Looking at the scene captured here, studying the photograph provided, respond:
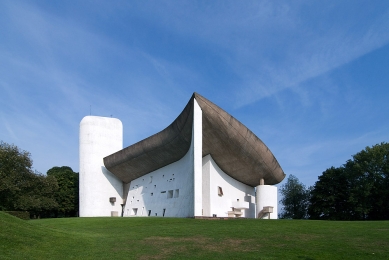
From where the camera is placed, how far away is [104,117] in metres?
41.9

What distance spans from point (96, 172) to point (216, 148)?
16.2 m

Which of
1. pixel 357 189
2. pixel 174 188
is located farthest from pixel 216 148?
pixel 357 189

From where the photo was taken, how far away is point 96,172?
39.6 meters

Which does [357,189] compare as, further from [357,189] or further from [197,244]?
[197,244]

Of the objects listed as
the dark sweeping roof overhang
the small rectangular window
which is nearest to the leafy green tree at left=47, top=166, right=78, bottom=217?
the dark sweeping roof overhang

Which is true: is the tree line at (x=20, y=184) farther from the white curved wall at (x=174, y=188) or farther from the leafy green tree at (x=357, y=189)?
the leafy green tree at (x=357, y=189)

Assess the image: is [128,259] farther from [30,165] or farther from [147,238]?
[30,165]

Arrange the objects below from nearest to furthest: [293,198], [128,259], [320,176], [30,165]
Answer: [128,259]
[30,165]
[320,176]
[293,198]

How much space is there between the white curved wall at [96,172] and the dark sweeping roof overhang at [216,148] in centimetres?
389

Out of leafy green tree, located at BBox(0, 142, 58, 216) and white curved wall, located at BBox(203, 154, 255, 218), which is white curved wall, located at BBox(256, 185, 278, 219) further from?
leafy green tree, located at BBox(0, 142, 58, 216)

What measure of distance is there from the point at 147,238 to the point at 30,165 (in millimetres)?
26430

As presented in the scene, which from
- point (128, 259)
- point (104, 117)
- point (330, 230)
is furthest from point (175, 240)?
point (104, 117)

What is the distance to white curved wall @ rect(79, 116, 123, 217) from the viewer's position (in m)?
39.5

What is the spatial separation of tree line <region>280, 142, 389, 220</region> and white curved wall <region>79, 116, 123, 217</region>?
2263 cm
